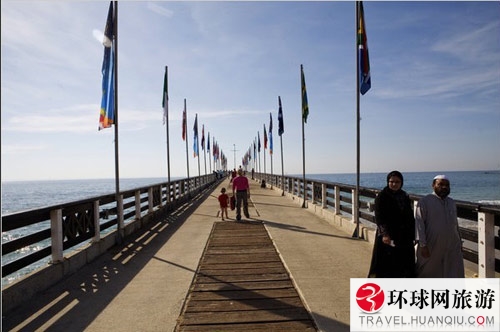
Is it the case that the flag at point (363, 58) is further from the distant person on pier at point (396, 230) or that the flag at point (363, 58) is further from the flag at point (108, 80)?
the flag at point (108, 80)

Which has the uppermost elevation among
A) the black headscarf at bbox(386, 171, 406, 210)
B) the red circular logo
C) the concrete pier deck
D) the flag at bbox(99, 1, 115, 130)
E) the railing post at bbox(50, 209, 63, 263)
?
the flag at bbox(99, 1, 115, 130)

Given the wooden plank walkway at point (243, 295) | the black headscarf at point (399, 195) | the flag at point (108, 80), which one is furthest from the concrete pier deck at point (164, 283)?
the flag at point (108, 80)

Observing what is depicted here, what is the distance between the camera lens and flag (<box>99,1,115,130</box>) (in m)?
9.58

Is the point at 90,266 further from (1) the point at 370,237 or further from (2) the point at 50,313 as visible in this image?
(1) the point at 370,237

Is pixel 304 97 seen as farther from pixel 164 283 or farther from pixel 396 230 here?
pixel 396 230

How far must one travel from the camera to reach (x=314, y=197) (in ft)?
51.4

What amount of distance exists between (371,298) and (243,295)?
1774mm

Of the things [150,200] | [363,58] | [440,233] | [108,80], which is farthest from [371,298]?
[150,200]

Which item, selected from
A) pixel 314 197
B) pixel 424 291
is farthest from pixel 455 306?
pixel 314 197

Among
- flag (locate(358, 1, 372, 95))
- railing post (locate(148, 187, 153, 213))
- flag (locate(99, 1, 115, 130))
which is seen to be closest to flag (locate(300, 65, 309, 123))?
flag (locate(358, 1, 372, 95))

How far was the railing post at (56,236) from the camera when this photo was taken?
6199 millimetres

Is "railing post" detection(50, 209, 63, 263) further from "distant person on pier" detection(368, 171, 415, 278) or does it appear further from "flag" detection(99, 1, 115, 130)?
"distant person on pier" detection(368, 171, 415, 278)

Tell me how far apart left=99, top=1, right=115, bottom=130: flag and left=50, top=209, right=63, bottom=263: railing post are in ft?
12.6

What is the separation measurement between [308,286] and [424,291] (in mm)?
1767
